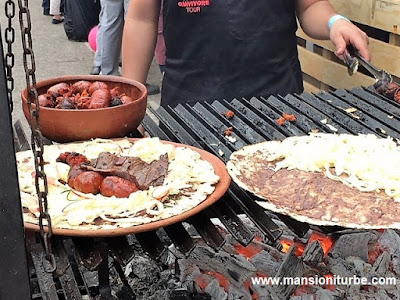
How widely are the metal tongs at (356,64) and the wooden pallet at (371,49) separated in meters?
1.72


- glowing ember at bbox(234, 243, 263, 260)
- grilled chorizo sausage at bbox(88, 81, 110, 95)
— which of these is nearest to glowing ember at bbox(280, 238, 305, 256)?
glowing ember at bbox(234, 243, 263, 260)

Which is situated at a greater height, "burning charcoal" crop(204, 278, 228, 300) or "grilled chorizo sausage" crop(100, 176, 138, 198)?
"grilled chorizo sausage" crop(100, 176, 138, 198)

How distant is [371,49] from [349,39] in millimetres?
1964

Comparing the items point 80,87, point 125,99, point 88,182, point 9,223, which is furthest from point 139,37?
point 9,223

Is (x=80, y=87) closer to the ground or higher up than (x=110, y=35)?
higher up

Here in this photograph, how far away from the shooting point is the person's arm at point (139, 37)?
3605 millimetres

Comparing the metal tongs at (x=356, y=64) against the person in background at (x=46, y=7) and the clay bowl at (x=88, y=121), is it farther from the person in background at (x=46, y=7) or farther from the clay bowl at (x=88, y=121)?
the person in background at (x=46, y=7)

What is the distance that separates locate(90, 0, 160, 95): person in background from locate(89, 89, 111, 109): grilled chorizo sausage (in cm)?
478

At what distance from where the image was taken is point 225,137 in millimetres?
2672

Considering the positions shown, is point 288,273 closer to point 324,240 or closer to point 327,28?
point 324,240

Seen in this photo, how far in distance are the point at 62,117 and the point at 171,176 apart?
597 millimetres

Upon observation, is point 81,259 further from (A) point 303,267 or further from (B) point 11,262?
(A) point 303,267

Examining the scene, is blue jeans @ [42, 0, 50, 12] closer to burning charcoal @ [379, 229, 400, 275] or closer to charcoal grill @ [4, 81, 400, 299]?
charcoal grill @ [4, 81, 400, 299]

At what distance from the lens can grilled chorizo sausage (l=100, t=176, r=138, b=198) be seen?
1.94 metres
